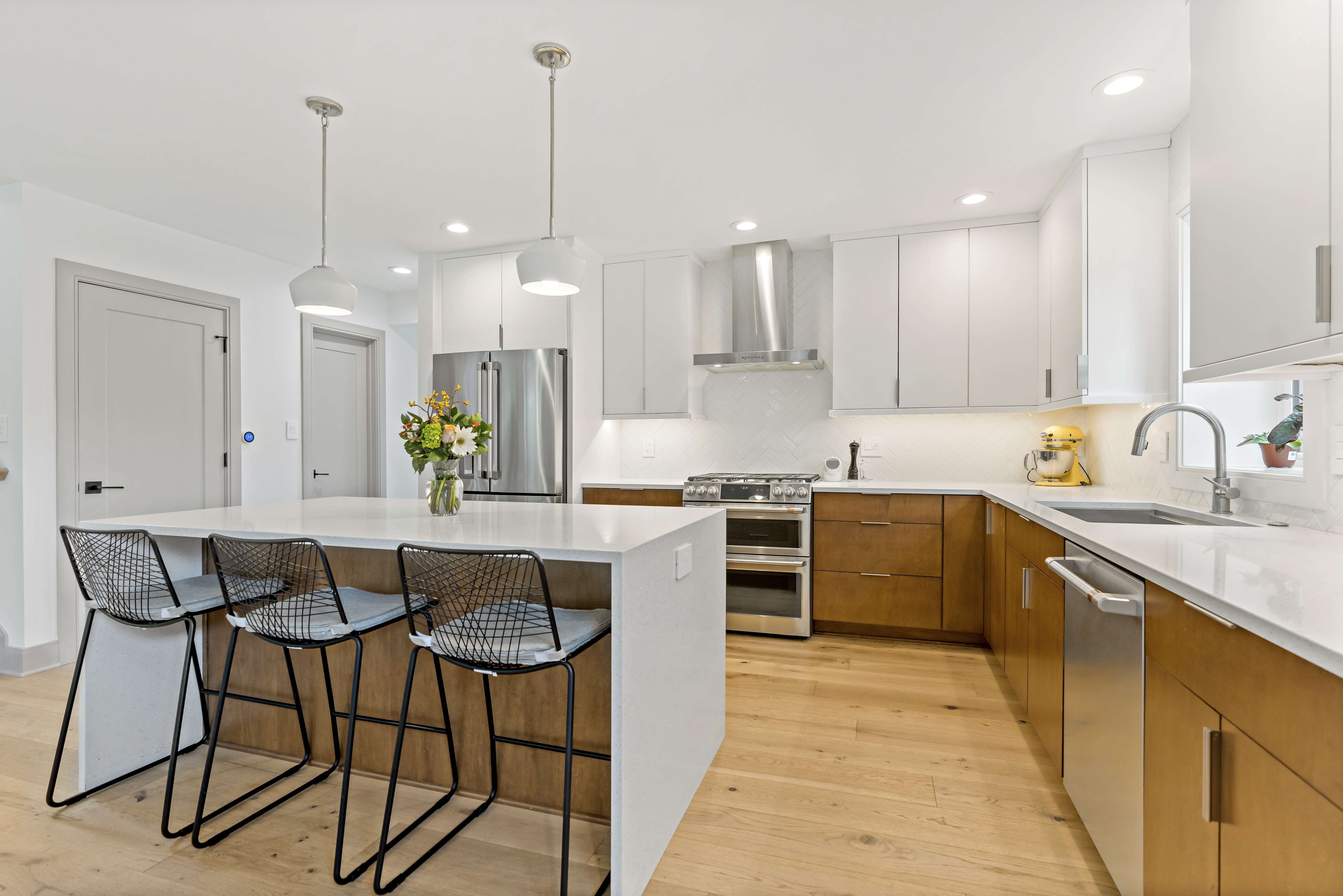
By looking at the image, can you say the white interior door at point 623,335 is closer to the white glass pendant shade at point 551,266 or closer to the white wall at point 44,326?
the white glass pendant shade at point 551,266

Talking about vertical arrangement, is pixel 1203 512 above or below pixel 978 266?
below

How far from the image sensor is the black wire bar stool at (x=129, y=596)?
192cm

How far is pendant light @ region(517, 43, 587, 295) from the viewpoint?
7.33ft

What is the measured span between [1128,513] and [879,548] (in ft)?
4.41

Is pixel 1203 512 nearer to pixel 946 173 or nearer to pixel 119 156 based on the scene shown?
pixel 946 173

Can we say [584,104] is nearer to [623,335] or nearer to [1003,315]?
[623,335]

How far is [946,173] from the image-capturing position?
318 centimetres

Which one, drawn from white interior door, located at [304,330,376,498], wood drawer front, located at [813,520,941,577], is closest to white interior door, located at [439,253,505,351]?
white interior door, located at [304,330,376,498]

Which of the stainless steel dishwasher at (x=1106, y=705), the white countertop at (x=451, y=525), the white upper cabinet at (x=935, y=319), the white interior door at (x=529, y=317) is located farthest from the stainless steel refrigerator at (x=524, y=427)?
the stainless steel dishwasher at (x=1106, y=705)

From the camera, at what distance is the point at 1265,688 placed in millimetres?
910

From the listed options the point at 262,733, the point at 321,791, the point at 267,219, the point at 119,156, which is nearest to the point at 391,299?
the point at 267,219

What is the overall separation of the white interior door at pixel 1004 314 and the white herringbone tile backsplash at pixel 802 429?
1.03ft

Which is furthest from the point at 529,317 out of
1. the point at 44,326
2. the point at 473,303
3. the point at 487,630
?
the point at 487,630

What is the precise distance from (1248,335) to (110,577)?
3101 mm
